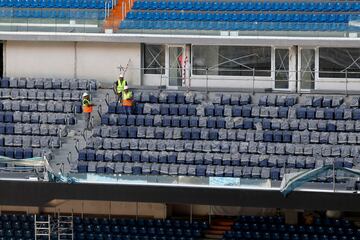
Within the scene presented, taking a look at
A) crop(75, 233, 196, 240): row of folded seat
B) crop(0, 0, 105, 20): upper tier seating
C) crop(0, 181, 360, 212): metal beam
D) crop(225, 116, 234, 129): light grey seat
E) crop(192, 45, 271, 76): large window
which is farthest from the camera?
crop(0, 0, 105, 20): upper tier seating

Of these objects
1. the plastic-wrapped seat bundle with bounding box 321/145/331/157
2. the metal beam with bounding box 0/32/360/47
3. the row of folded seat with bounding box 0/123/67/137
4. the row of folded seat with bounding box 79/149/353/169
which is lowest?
the row of folded seat with bounding box 79/149/353/169

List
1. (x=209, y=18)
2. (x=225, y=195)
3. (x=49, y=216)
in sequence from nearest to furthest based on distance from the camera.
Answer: (x=225, y=195), (x=49, y=216), (x=209, y=18)

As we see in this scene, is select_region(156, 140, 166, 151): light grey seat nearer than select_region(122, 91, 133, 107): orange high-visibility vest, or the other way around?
select_region(156, 140, 166, 151): light grey seat

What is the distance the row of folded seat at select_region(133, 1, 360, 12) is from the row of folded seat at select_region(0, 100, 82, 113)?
410cm

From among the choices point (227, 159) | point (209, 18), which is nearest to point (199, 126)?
point (227, 159)

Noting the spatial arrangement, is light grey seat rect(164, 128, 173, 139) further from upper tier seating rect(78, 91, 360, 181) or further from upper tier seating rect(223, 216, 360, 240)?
upper tier seating rect(223, 216, 360, 240)

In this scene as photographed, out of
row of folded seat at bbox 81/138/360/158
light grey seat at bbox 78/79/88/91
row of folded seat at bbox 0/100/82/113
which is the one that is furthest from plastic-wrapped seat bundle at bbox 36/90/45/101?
row of folded seat at bbox 81/138/360/158

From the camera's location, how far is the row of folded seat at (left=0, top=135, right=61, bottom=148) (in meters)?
35.1

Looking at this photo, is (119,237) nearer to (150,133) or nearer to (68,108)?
(150,133)

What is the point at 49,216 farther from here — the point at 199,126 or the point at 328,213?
the point at 328,213

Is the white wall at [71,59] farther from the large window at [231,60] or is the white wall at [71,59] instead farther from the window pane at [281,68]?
the window pane at [281,68]

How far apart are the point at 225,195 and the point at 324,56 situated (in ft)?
21.6

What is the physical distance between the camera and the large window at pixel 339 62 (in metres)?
36.5

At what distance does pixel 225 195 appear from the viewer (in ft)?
105
